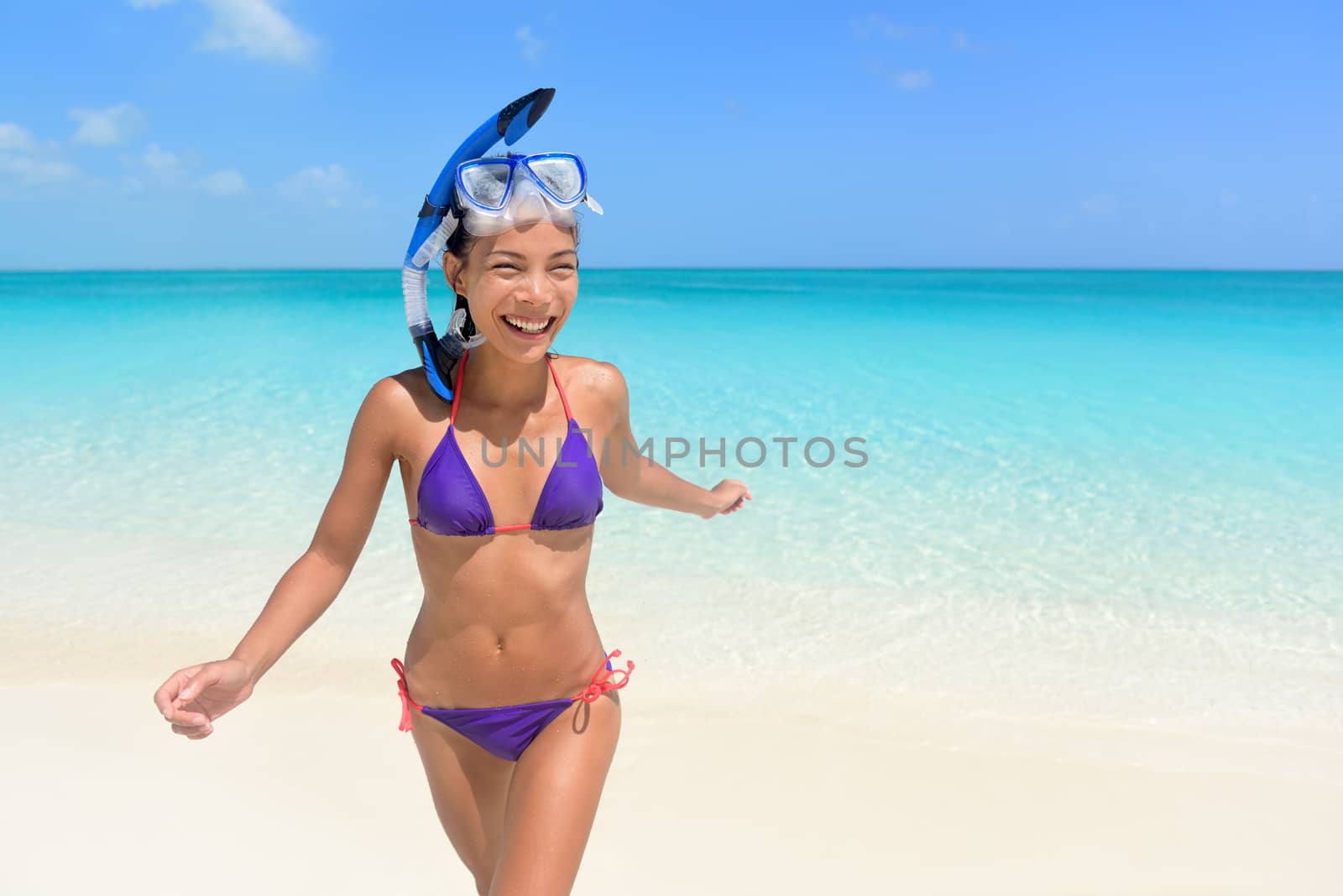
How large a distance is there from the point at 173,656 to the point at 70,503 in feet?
9.87

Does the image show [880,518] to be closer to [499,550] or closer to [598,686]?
[598,686]

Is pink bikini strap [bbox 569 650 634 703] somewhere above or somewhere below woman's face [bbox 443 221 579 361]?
below

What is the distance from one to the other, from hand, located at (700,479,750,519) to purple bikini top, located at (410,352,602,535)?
610 millimetres

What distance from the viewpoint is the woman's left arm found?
2.30 metres

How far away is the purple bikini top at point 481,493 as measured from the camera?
6.54ft

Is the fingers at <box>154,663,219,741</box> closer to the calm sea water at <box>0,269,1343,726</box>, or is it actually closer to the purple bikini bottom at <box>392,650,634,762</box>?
the purple bikini bottom at <box>392,650,634,762</box>

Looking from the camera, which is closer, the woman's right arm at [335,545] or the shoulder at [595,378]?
the woman's right arm at [335,545]

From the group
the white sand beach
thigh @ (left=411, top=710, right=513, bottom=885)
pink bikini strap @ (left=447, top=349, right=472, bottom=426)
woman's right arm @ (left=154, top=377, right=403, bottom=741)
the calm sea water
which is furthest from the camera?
the calm sea water

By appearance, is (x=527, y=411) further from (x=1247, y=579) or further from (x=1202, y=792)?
(x=1247, y=579)

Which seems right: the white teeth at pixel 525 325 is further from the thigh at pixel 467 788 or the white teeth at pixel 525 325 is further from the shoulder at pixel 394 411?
the thigh at pixel 467 788

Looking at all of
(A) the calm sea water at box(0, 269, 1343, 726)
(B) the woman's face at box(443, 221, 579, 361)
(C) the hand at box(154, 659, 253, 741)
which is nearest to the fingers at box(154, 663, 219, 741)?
(C) the hand at box(154, 659, 253, 741)

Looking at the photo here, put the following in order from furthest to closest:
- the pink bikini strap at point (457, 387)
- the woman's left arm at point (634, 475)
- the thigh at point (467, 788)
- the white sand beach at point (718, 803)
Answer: the white sand beach at point (718, 803) < the woman's left arm at point (634, 475) < the thigh at point (467, 788) < the pink bikini strap at point (457, 387)

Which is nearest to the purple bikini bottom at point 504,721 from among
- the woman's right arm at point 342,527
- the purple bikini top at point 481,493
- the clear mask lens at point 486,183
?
the woman's right arm at point 342,527

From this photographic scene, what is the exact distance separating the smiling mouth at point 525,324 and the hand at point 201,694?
82cm
